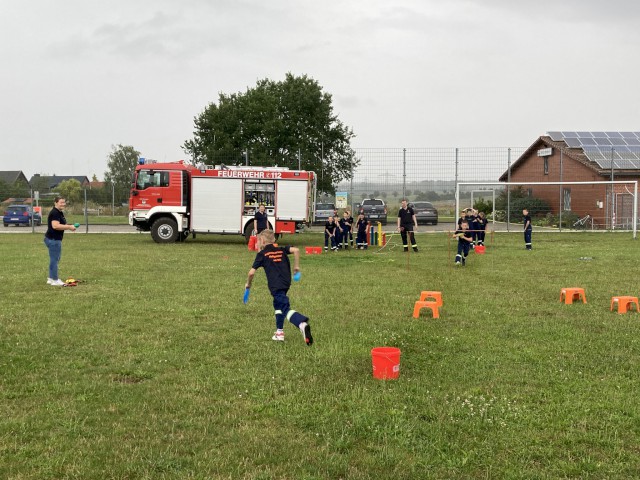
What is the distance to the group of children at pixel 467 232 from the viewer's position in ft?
55.5

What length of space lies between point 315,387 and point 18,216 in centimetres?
4129

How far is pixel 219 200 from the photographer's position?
2491cm

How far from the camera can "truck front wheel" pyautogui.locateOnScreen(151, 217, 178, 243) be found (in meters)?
25.0

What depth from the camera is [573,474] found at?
4.00 m

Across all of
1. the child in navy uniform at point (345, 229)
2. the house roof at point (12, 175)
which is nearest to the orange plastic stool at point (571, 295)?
the child in navy uniform at point (345, 229)

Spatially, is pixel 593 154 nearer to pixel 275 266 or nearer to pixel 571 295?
pixel 571 295

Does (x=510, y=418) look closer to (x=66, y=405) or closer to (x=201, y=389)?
(x=201, y=389)

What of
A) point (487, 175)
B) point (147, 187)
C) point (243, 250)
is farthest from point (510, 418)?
point (487, 175)

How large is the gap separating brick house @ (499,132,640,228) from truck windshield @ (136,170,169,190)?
19.5 metres

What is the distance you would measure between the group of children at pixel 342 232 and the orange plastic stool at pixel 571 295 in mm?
12669

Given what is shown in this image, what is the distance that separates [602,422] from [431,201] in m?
31.5

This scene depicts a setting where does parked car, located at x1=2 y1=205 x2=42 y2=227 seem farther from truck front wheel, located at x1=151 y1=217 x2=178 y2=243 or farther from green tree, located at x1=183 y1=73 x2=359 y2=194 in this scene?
truck front wheel, located at x1=151 y1=217 x2=178 y2=243

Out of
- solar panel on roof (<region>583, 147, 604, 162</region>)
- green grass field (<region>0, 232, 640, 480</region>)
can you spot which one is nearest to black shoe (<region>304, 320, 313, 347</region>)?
green grass field (<region>0, 232, 640, 480</region>)

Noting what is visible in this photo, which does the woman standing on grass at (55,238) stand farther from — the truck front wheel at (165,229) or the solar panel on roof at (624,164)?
the solar panel on roof at (624,164)
